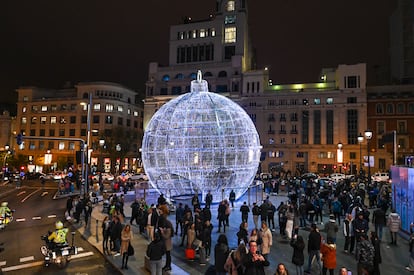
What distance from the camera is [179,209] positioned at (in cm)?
1511

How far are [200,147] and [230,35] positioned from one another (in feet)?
219

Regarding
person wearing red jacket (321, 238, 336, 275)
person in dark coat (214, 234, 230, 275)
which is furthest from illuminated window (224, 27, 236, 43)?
person in dark coat (214, 234, 230, 275)

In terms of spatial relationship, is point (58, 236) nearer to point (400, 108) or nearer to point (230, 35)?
point (400, 108)

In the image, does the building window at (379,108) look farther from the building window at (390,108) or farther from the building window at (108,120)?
the building window at (108,120)

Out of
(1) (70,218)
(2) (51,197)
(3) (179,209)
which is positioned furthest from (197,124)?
(2) (51,197)

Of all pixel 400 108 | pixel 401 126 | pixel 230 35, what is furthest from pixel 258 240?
pixel 230 35

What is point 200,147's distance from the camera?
1997 cm

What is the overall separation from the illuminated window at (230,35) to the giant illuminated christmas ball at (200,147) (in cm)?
6270

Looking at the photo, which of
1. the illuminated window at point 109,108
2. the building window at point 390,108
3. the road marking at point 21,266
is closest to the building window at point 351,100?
the building window at point 390,108

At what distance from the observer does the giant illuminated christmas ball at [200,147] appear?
790 inches

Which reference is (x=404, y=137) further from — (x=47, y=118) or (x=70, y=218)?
(x=47, y=118)

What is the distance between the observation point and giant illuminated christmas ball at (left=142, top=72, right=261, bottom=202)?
20.1 metres

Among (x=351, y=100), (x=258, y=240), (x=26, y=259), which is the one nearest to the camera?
(x=258, y=240)

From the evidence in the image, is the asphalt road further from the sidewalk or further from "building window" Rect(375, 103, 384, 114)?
"building window" Rect(375, 103, 384, 114)
